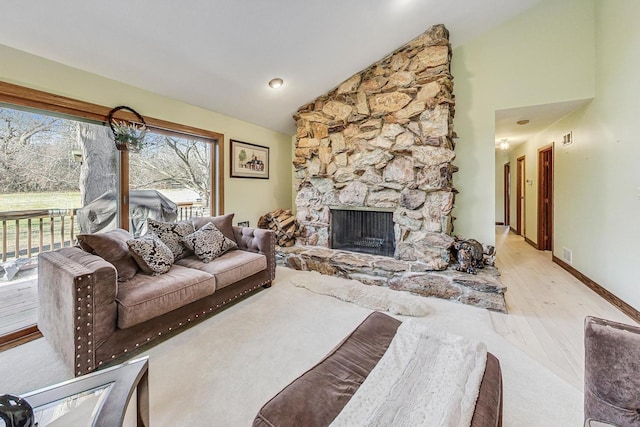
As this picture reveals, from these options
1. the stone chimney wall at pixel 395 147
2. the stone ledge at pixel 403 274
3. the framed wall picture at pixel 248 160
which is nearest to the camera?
the stone ledge at pixel 403 274

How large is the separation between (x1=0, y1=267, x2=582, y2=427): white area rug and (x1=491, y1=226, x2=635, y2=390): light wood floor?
0.14 meters

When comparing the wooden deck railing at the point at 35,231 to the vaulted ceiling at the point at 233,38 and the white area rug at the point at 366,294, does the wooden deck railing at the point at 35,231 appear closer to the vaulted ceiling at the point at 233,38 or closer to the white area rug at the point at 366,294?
the vaulted ceiling at the point at 233,38

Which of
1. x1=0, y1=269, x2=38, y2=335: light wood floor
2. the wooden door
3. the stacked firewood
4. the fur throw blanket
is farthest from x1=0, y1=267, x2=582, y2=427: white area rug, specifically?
the wooden door

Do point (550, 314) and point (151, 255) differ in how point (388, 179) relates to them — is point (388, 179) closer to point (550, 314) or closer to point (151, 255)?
point (550, 314)

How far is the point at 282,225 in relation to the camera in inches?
167

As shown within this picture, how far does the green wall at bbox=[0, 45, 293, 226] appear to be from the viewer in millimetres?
2121

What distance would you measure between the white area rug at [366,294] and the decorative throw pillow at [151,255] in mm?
1483

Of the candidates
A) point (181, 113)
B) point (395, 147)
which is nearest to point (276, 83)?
point (181, 113)

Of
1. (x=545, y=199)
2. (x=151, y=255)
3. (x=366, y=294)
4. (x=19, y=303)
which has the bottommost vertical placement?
(x=366, y=294)

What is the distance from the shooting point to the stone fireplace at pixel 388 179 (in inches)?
127

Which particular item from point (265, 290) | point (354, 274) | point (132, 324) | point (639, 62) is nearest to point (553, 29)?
point (639, 62)

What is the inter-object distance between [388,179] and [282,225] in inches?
71.4

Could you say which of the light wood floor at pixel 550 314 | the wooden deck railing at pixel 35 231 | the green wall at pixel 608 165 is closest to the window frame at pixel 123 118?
the wooden deck railing at pixel 35 231

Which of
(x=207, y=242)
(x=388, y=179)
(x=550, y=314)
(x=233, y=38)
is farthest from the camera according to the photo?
(x=388, y=179)
